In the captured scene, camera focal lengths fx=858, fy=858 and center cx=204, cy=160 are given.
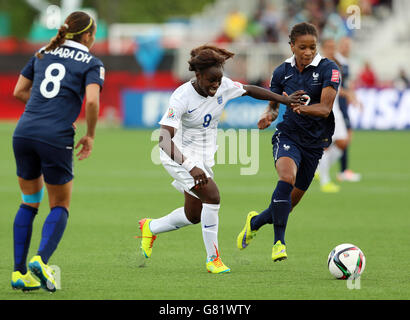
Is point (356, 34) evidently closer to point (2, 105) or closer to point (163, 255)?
point (2, 105)

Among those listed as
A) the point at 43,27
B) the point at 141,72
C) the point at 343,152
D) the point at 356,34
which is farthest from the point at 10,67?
the point at 343,152

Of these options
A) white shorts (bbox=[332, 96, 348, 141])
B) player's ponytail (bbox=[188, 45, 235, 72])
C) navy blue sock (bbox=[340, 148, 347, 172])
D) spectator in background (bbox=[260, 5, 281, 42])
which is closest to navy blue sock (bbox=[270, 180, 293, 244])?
player's ponytail (bbox=[188, 45, 235, 72])

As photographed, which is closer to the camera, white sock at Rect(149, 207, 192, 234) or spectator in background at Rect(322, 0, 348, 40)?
white sock at Rect(149, 207, 192, 234)

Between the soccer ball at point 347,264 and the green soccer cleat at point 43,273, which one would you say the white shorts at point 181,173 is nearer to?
the soccer ball at point 347,264

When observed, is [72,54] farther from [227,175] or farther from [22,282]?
[227,175]

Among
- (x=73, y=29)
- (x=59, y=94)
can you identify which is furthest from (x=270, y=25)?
(x=59, y=94)

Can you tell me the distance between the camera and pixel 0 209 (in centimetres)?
1232

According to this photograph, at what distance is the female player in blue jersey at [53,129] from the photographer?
652 centimetres

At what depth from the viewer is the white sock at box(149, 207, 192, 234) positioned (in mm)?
8195

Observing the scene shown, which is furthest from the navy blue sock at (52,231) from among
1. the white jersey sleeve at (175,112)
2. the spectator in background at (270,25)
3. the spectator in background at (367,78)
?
the spectator in background at (270,25)

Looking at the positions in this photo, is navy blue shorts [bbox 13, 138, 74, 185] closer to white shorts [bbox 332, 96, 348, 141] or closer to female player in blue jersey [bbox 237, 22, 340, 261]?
female player in blue jersey [bbox 237, 22, 340, 261]

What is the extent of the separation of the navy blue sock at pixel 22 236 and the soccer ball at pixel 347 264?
101 inches

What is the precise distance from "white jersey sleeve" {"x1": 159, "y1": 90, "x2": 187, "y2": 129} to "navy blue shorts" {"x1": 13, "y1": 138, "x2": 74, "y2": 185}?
1.12 m

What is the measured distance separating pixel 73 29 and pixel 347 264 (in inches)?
118
